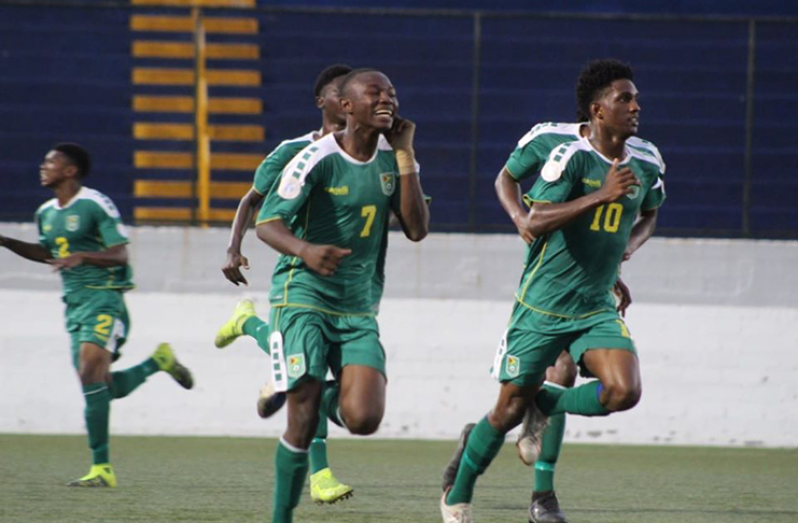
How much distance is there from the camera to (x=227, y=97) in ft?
40.2

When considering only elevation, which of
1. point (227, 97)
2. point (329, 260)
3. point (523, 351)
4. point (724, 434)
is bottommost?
point (724, 434)

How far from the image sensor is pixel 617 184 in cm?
599

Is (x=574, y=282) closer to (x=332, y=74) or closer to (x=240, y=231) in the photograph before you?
(x=240, y=231)

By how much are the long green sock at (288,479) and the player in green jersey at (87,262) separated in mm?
2955

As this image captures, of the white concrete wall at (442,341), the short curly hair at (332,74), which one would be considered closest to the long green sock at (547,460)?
the short curly hair at (332,74)

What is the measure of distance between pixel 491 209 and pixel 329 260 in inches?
261

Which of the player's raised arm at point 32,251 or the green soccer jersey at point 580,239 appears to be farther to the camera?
the player's raised arm at point 32,251

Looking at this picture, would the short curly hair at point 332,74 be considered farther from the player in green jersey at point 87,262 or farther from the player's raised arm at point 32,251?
the player's raised arm at point 32,251

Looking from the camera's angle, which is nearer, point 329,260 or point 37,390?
point 329,260

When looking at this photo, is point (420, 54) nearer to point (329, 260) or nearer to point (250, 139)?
point (250, 139)

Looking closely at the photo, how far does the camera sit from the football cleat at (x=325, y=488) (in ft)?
22.0

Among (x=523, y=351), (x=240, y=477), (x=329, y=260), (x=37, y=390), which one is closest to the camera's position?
(x=329, y=260)

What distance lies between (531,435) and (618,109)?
1516 millimetres

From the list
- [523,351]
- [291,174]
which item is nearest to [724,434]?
[523,351]
